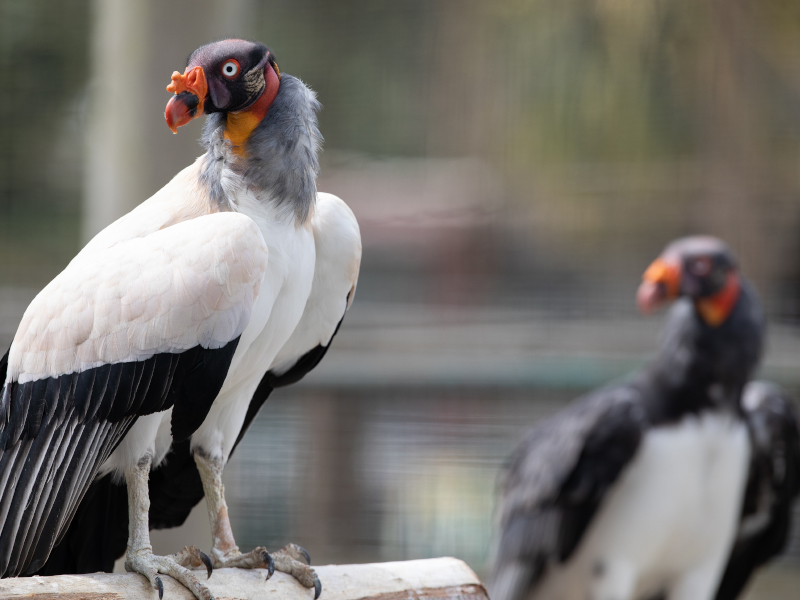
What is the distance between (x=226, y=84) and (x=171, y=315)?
355 millimetres

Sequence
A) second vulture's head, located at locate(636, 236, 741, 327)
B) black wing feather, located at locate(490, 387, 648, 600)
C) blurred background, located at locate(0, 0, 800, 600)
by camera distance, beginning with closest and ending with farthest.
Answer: black wing feather, located at locate(490, 387, 648, 600) → second vulture's head, located at locate(636, 236, 741, 327) → blurred background, located at locate(0, 0, 800, 600)

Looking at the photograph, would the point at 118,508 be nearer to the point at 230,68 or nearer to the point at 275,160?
the point at 275,160

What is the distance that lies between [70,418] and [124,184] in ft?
3.88

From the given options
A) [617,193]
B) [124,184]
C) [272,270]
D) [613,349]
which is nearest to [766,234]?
[617,193]

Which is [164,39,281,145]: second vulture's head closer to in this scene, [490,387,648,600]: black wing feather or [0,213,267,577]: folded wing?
[0,213,267,577]: folded wing

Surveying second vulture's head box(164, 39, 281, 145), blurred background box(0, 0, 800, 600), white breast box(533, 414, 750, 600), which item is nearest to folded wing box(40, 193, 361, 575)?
second vulture's head box(164, 39, 281, 145)

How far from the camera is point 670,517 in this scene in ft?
10.5

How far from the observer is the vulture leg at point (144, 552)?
1338 millimetres

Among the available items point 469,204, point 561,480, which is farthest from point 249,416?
point 469,204

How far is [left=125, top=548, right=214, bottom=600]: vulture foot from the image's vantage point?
1.33 metres

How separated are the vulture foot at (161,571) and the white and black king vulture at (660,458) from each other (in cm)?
188

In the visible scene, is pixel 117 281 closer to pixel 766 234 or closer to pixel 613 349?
pixel 613 349

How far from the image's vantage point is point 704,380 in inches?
121

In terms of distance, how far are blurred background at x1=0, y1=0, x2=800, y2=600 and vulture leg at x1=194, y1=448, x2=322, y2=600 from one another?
2217 millimetres
